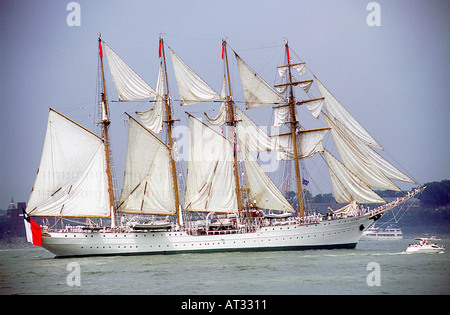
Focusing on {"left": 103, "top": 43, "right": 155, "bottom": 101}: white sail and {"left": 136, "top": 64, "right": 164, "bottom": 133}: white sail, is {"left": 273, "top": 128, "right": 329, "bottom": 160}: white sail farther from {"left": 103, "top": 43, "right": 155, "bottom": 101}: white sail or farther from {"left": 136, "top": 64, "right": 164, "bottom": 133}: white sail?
{"left": 103, "top": 43, "right": 155, "bottom": 101}: white sail

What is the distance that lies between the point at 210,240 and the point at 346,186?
1609cm

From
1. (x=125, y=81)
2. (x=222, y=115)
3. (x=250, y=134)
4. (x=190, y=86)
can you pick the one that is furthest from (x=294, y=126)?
(x=125, y=81)

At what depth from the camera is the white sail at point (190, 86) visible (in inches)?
2404

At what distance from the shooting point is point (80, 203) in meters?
58.4

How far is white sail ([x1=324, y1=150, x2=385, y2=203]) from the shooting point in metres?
57.3

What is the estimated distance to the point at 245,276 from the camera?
37.2 metres

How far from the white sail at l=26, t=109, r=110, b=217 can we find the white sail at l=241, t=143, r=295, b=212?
16.3 meters

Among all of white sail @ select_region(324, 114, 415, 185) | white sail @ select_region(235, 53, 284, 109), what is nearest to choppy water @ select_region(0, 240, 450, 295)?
white sail @ select_region(324, 114, 415, 185)

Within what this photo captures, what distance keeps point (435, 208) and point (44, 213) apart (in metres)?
134

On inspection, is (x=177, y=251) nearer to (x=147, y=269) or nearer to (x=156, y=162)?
(x=156, y=162)

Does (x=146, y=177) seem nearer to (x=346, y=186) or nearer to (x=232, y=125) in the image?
(x=232, y=125)
